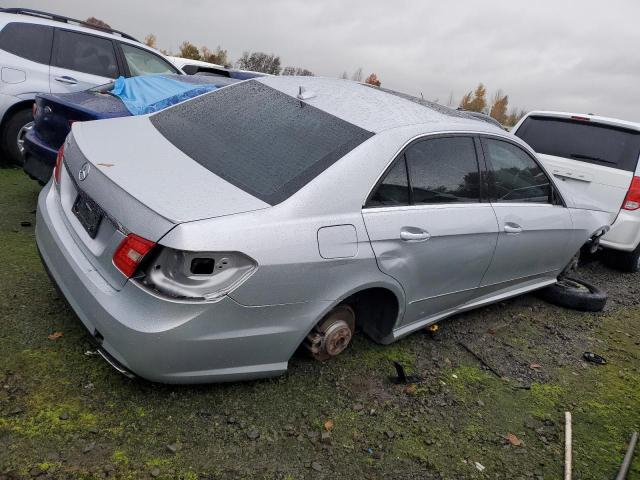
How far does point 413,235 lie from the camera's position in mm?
3008

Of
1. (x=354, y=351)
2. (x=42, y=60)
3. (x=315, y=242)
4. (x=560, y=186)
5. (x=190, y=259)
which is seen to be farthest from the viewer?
(x=42, y=60)

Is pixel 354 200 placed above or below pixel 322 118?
below

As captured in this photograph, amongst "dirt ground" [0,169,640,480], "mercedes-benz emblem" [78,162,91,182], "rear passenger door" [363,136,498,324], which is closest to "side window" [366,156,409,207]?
"rear passenger door" [363,136,498,324]

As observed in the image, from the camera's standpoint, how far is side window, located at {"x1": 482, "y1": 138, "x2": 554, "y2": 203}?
377 centimetres

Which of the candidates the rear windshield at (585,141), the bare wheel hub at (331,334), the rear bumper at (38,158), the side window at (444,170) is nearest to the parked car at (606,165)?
the rear windshield at (585,141)

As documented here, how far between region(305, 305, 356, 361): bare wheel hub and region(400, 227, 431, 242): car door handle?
51 centimetres

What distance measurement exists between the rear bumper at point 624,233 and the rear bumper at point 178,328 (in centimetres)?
460

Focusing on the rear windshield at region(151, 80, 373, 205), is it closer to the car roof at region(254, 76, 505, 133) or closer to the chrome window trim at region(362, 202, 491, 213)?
the car roof at region(254, 76, 505, 133)

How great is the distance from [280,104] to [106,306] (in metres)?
1.64

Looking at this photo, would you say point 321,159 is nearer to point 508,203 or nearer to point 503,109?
point 508,203

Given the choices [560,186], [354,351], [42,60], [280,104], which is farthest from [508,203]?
[42,60]

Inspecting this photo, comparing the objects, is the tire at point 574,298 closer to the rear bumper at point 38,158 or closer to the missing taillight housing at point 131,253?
the missing taillight housing at point 131,253

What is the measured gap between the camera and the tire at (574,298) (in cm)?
495

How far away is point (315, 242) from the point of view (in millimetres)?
2518
